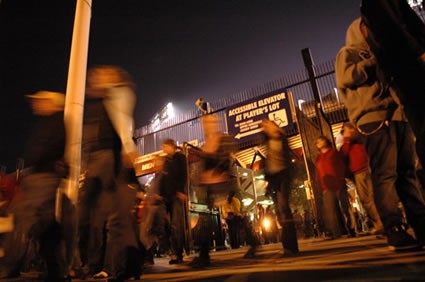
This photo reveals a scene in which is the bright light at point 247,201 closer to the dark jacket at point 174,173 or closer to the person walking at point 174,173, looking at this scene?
the person walking at point 174,173

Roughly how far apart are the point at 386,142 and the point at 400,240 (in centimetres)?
77

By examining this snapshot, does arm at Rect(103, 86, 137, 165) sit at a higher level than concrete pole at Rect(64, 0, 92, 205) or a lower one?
lower

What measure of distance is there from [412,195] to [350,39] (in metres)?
1.52

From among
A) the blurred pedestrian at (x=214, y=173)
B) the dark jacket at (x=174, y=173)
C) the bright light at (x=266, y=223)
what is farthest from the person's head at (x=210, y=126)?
the bright light at (x=266, y=223)

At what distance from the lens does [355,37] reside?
2.84 metres

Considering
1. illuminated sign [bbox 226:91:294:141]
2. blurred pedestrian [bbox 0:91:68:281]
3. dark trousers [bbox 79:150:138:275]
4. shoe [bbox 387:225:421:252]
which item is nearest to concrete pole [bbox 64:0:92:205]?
blurred pedestrian [bbox 0:91:68:281]

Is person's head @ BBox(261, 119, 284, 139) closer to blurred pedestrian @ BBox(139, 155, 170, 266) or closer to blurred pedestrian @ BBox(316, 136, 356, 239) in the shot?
blurred pedestrian @ BBox(316, 136, 356, 239)

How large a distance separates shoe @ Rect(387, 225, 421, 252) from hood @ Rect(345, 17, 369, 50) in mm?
1581

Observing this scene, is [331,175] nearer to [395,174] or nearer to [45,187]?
[395,174]

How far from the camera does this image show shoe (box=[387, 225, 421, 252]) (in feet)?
7.41

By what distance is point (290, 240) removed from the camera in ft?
12.6

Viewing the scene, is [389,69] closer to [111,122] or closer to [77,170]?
[111,122]

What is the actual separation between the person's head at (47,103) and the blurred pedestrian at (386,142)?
2811mm

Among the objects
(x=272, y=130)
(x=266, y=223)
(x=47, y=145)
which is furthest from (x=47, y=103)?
(x=266, y=223)
